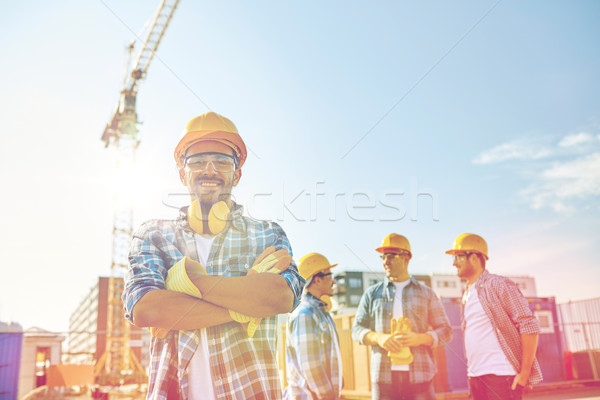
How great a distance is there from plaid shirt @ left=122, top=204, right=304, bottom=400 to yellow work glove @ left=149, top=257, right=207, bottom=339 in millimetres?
39

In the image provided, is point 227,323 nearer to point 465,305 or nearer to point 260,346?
point 260,346

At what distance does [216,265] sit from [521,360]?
3.20m

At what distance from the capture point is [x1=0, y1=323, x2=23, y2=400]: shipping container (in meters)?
12.1

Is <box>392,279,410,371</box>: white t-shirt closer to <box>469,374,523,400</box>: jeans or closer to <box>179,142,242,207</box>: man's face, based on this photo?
<box>469,374,523,400</box>: jeans

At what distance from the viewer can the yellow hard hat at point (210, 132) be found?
2363 millimetres

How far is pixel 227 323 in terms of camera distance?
207 centimetres

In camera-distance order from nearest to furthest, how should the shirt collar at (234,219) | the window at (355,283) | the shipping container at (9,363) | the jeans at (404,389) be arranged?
the shirt collar at (234,219) → the jeans at (404,389) → the shipping container at (9,363) → the window at (355,283)

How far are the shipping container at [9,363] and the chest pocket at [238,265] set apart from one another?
12.2 m

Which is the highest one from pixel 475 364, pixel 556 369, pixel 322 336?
pixel 322 336

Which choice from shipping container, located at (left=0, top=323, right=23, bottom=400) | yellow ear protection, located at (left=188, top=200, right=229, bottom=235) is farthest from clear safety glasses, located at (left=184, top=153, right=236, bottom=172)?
shipping container, located at (left=0, top=323, right=23, bottom=400)

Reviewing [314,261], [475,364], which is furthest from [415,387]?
[314,261]

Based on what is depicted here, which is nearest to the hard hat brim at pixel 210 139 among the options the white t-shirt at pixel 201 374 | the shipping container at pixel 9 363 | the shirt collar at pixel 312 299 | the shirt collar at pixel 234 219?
the shirt collar at pixel 234 219

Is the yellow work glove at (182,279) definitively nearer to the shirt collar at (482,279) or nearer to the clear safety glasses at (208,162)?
the clear safety glasses at (208,162)

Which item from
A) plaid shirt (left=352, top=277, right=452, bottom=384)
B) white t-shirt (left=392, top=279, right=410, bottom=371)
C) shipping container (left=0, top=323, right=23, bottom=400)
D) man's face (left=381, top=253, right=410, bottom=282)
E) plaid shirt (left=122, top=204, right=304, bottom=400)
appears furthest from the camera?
shipping container (left=0, top=323, right=23, bottom=400)
